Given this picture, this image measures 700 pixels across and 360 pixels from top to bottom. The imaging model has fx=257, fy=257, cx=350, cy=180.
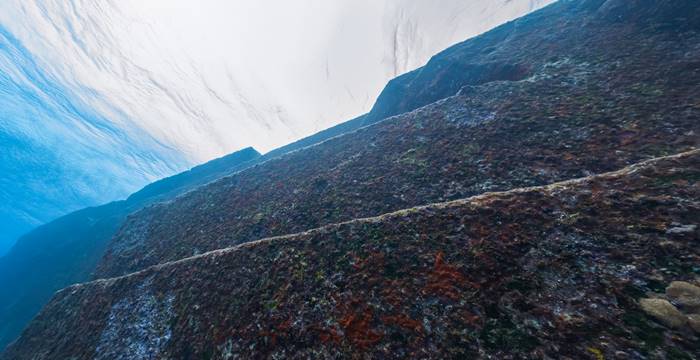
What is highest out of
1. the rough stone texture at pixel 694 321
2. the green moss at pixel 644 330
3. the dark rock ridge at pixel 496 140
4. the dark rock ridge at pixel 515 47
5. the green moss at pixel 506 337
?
the dark rock ridge at pixel 515 47

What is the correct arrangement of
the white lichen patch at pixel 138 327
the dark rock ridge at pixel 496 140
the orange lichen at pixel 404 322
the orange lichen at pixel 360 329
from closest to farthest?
the orange lichen at pixel 404 322, the orange lichen at pixel 360 329, the white lichen patch at pixel 138 327, the dark rock ridge at pixel 496 140

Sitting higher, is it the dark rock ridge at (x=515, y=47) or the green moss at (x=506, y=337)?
the dark rock ridge at (x=515, y=47)

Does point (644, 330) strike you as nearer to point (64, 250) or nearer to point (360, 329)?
point (360, 329)

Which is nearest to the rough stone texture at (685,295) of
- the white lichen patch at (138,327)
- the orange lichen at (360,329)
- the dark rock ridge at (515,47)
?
the orange lichen at (360,329)

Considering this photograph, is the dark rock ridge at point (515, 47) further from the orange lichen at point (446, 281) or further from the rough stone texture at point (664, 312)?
the orange lichen at point (446, 281)

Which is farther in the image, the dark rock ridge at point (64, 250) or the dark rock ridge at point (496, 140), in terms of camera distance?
the dark rock ridge at point (64, 250)

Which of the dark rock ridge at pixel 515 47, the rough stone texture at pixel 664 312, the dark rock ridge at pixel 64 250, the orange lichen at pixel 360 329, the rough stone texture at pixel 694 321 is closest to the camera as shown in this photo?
the rough stone texture at pixel 694 321

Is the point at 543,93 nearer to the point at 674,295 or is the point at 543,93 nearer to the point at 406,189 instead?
the point at 406,189
